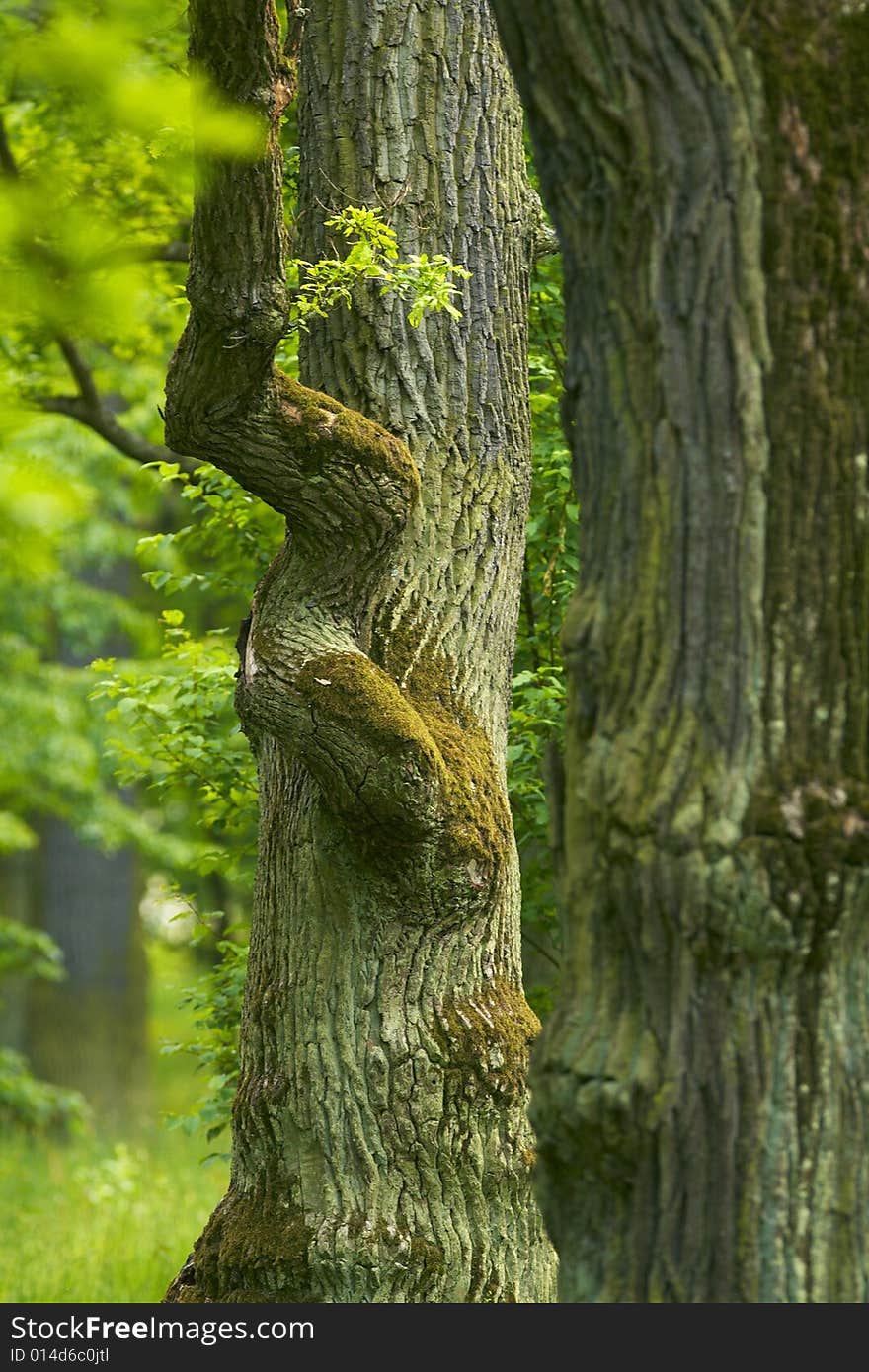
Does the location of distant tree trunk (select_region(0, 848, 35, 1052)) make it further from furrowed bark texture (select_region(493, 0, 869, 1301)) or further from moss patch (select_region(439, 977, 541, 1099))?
furrowed bark texture (select_region(493, 0, 869, 1301))

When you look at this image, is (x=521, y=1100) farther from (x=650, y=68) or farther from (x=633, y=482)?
(x=650, y=68)

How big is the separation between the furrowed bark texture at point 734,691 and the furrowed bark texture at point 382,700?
1.70 m

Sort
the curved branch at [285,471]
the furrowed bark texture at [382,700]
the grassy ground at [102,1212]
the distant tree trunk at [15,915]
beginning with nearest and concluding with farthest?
the curved branch at [285,471], the furrowed bark texture at [382,700], the grassy ground at [102,1212], the distant tree trunk at [15,915]

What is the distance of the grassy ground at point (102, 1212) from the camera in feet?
25.9

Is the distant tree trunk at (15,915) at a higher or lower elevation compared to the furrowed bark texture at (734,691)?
higher

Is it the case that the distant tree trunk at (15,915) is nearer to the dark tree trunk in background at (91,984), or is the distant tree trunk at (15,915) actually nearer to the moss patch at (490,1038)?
the dark tree trunk in background at (91,984)

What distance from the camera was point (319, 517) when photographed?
486cm

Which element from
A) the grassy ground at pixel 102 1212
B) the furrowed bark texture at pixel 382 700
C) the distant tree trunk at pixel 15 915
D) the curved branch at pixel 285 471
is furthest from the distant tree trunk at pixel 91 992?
the curved branch at pixel 285 471

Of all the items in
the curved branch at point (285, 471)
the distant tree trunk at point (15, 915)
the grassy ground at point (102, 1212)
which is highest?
the distant tree trunk at point (15, 915)

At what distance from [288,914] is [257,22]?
2837 mm

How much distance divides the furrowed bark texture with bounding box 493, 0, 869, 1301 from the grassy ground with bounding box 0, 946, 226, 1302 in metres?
4.59
